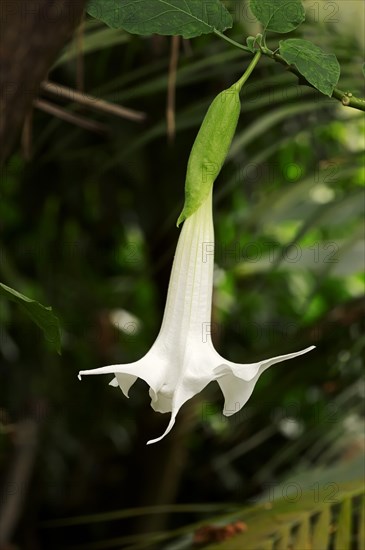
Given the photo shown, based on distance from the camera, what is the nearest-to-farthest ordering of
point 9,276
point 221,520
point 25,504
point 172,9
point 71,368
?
1. point 172,9
2. point 221,520
3. point 9,276
4. point 25,504
5. point 71,368

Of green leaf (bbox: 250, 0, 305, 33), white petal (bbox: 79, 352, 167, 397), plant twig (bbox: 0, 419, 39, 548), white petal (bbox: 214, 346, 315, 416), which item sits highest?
green leaf (bbox: 250, 0, 305, 33)

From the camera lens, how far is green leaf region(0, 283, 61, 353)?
33 centimetres

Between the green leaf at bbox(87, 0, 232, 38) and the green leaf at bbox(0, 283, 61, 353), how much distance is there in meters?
0.11

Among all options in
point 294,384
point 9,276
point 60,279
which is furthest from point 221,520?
point 60,279

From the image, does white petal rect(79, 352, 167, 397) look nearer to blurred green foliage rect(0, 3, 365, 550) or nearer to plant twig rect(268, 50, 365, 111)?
plant twig rect(268, 50, 365, 111)

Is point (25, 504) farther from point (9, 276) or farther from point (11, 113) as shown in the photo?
point (11, 113)

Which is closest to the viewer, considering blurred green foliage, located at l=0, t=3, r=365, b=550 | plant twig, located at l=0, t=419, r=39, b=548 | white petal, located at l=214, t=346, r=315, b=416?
white petal, located at l=214, t=346, r=315, b=416

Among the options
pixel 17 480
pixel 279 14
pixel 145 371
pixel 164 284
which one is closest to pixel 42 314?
pixel 145 371

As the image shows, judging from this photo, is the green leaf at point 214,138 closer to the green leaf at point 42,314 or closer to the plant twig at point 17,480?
the green leaf at point 42,314

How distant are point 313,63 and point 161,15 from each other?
0.20 ft

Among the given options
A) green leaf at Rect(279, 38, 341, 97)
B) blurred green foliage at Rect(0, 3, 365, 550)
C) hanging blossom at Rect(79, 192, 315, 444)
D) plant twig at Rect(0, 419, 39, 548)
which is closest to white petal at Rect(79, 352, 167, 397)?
hanging blossom at Rect(79, 192, 315, 444)

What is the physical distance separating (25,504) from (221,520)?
Answer: 81cm

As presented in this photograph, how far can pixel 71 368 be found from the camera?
1.53m

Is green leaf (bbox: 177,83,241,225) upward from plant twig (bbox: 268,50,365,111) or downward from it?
downward
